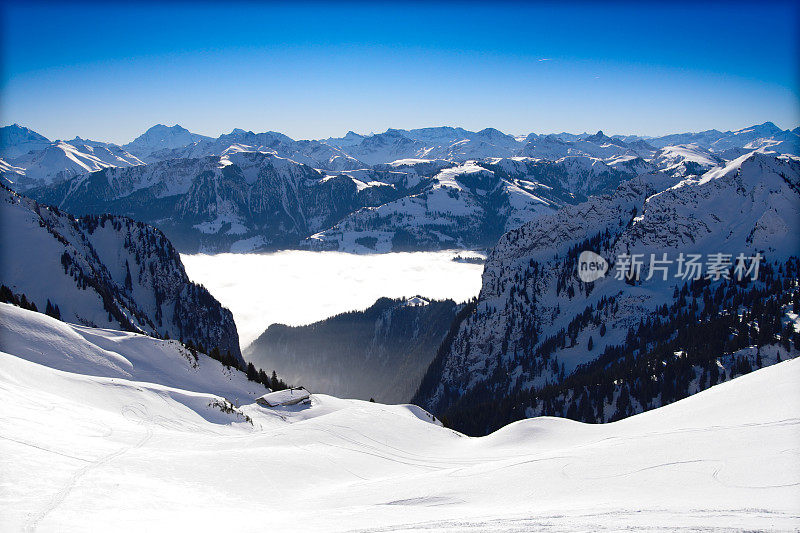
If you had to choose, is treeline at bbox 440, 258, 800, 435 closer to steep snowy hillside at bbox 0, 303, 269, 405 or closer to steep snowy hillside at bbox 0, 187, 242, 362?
steep snowy hillside at bbox 0, 303, 269, 405

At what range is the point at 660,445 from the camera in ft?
80.1

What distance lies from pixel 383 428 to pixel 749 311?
132 m

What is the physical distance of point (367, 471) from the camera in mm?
33562

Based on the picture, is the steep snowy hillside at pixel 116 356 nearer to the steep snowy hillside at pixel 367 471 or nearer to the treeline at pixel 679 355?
the steep snowy hillside at pixel 367 471

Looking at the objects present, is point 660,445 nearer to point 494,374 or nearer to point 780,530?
point 780,530

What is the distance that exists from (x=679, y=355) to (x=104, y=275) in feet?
594

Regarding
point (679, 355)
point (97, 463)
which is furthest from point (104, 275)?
point (679, 355)

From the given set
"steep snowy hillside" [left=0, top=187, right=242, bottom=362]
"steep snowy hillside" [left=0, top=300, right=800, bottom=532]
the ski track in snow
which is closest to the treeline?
"steep snowy hillside" [left=0, top=300, right=800, bottom=532]

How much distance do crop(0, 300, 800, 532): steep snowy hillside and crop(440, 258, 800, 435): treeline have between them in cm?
7242

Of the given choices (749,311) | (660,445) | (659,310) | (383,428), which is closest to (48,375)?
(383,428)

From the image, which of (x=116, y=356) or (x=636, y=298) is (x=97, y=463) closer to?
(x=116, y=356)

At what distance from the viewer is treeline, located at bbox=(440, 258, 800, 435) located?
10825 cm

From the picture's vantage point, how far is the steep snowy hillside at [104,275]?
11856cm

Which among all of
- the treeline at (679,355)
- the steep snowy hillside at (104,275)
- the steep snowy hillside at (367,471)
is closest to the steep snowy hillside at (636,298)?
the treeline at (679,355)
